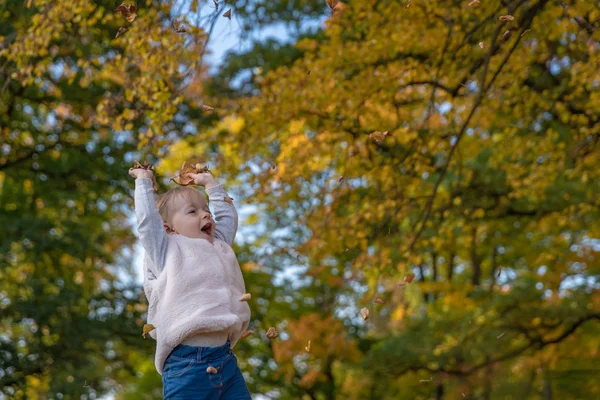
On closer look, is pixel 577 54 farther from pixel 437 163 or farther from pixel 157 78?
pixel 157 78

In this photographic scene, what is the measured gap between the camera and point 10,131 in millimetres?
9812

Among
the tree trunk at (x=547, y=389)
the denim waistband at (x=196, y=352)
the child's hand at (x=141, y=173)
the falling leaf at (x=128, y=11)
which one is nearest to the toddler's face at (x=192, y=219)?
the child's hand at (x=141, y=173)

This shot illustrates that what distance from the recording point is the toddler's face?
3363mm

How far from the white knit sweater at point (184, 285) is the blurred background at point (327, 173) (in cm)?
178

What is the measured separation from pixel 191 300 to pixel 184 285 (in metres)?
0.06

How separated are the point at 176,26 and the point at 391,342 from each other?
6.66 m

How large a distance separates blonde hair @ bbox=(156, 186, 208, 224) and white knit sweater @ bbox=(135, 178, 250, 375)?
13 centimetres

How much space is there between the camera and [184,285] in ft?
10.3

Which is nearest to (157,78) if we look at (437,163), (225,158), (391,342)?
(225,158)

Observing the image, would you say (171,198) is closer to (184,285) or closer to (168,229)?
(168,229)

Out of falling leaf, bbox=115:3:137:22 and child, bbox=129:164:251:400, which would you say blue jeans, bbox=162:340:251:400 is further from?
falling leaf, bbox=115:3:137:22

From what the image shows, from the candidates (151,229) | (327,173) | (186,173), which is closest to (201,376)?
(151,229)

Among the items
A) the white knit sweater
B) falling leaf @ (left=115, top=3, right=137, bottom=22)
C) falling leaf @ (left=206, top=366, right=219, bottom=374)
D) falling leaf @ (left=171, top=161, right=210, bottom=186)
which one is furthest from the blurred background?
falling leaf @ (left=206, top=366, right=219, bottom=374)

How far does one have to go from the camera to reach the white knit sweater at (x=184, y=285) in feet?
10.2
